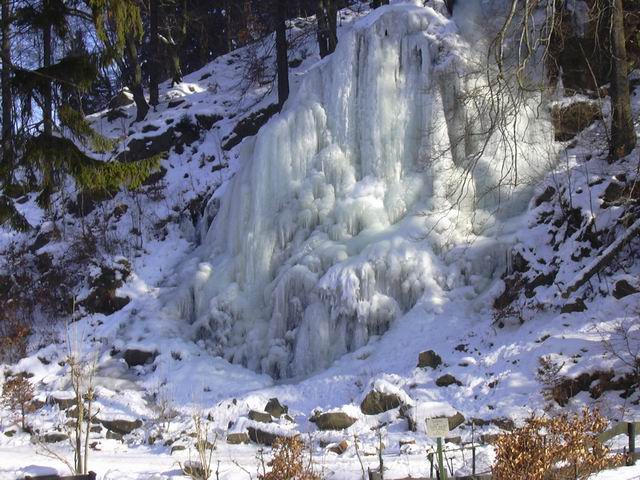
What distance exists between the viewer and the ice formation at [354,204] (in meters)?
12.8

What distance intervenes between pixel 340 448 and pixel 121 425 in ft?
13.4

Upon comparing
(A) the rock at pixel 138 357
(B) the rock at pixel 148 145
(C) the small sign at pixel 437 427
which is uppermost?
(B) the rock at pixel 148 145

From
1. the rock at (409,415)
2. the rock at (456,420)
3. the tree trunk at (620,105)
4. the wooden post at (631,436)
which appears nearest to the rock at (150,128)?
the tree trunk at (620,105)

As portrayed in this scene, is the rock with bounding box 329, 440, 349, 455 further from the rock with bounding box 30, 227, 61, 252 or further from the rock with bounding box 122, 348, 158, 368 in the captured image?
the rock with bounding box 30, 227, 61, 252

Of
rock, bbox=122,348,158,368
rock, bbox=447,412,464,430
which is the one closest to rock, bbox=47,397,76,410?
rock, bbox=122,348,158,368

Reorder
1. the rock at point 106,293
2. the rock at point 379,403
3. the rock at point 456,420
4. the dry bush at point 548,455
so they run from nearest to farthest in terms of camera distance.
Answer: the dry bush at point 548,455 < the rock at point 456,420 < the rock at point 379,403 < the rock at point 106,293

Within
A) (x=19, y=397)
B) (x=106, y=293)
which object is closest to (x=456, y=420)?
(x=19, y=397)

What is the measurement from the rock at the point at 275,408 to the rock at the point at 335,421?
0.95 m

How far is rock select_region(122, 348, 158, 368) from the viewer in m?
14.1

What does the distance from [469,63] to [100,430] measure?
9.84 metres

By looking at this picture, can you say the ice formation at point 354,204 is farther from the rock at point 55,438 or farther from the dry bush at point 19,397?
the rock at point 55,438

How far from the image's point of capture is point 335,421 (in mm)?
10156

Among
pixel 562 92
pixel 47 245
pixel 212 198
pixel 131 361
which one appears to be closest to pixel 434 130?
pixel 562 92

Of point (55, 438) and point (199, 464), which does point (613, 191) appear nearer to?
point (199, 464)
